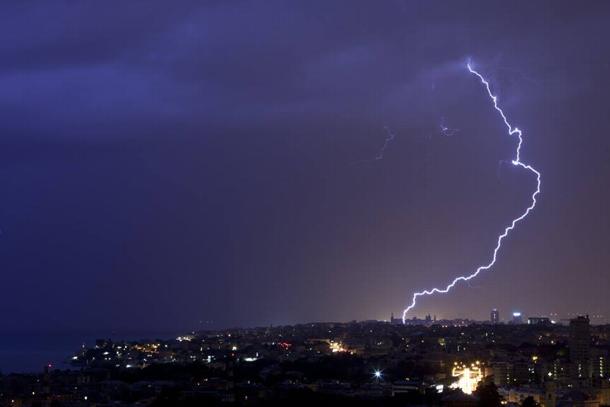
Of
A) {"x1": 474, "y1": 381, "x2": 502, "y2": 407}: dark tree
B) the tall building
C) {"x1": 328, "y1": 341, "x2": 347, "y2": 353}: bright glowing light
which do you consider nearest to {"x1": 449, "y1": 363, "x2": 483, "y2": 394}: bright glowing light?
the tall building

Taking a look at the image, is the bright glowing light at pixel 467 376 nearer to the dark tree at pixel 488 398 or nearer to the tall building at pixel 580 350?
the tall building at pixel 580 350

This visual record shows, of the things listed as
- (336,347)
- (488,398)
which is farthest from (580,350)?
(336,347)

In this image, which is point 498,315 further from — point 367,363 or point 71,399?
point 71,399

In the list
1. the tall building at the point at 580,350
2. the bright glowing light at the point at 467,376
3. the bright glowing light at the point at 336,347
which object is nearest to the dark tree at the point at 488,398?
the bright glowing light at the point at 467,376

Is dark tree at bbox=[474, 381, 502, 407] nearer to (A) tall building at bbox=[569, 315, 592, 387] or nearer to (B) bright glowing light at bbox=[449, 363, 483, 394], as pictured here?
(B) bright glowing light at bbox=[449, 363, 483, 394]

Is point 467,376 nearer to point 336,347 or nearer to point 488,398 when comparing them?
point 488,398
